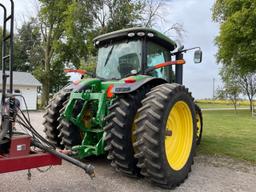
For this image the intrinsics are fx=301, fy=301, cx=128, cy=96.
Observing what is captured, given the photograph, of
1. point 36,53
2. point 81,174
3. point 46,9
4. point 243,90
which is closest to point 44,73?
point 46,9

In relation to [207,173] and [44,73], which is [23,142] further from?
[44,73]

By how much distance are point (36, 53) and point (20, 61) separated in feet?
8.88

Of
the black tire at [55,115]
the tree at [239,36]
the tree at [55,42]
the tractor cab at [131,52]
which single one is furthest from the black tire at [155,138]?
the tree at [55,42]

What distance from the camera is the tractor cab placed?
17.3 feet

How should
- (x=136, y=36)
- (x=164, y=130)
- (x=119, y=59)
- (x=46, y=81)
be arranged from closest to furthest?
(x=164, y=130) < (x=136, y=36) < (x=119, y=59) < (x=46, y=81)

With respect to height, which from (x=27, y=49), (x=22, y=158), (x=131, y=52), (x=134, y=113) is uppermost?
(x=27, y=49)

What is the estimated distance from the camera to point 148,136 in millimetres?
4039

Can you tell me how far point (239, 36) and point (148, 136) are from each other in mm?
22176

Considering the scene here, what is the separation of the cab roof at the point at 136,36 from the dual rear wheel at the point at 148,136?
1.16 metres

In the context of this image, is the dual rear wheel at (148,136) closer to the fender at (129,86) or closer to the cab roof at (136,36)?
the fender at (129,86)

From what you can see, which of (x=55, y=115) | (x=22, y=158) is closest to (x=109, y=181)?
(x=22, y=158)

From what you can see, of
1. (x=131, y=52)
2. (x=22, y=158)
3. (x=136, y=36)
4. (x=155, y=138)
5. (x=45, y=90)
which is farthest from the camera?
(x=45, y=90)

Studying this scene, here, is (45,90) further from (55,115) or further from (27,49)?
(55,115)

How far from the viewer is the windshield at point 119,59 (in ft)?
17.5
